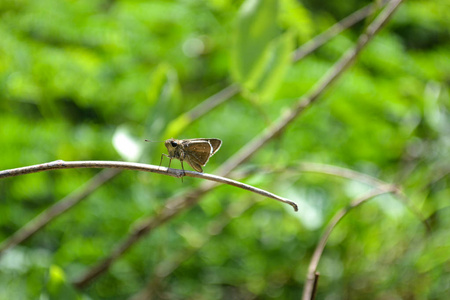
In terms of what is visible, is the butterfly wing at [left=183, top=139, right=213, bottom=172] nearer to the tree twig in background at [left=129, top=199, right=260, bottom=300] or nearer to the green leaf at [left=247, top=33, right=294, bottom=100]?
the green leaf at [left=247, top=33, right=294, bottom=100]

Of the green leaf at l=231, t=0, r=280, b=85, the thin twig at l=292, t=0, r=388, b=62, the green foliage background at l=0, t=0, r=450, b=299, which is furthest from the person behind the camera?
the green foliage background at l=0, t=0, r=450, b=299

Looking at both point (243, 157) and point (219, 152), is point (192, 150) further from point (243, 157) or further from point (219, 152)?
point (219, 152)

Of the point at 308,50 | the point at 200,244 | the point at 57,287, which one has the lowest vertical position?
the point at 57,287

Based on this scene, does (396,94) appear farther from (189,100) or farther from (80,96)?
(80,96)

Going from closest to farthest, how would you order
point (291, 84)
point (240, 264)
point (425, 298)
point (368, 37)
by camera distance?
1. point (368, 37)
2. point (425, 298)
3. point (240, 264)
4. point (291, 84)

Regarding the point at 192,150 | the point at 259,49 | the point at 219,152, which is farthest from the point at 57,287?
the point at 219,152

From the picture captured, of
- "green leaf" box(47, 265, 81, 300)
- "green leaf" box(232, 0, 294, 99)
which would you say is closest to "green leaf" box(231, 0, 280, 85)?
"green leaf" box(232, 0, 294, 99)

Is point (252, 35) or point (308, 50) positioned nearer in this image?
point (252, 35)

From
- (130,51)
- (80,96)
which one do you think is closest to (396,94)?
(130,51)

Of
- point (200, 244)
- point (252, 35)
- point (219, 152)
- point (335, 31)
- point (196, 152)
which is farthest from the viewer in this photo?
point (219, 152)
